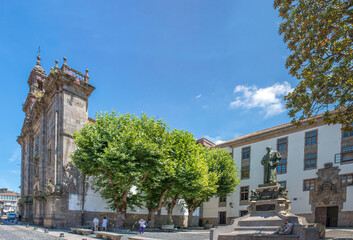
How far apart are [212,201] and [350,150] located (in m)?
19.3

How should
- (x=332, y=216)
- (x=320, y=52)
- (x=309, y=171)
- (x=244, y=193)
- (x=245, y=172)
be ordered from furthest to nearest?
(x=245, y=172) → (x=244, y=193) → (x=309, y=171) → (x=332, y=216) → (x=320, y=52)

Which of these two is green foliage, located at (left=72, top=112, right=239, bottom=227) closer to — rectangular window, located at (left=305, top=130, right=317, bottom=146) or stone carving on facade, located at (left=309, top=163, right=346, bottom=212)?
stone carving on facade, located at (left=309, top=163, right=346, bottom=212)

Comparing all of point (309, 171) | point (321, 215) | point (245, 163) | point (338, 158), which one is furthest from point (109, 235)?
point (245, 163)

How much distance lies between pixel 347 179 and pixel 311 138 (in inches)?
216

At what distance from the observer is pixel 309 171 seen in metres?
27.3

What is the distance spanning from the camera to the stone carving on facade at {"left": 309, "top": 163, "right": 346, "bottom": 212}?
24344 mm

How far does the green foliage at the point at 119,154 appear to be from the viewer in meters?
20.4

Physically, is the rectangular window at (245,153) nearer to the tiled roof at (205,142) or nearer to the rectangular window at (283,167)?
the rectangular window at (283,167)

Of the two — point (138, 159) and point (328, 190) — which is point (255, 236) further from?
point (328, 190)

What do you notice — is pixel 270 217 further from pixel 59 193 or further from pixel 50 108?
pixel 50 108

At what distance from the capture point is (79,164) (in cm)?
2189

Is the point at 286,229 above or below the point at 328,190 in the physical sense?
above

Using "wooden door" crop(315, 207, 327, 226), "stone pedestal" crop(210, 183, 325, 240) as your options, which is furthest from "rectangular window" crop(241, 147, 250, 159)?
"stone pedestal" crop(210, 183, 325, 240)

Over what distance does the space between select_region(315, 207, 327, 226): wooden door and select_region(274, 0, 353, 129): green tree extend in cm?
1831
